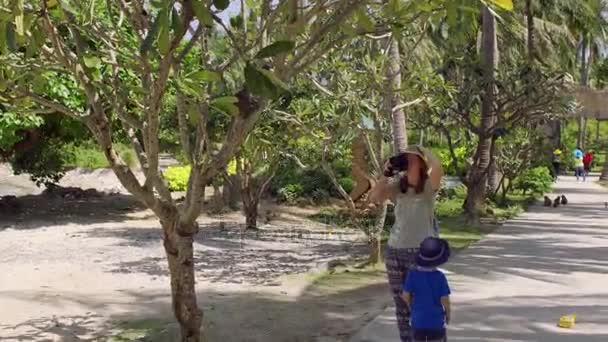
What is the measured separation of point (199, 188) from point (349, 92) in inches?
183

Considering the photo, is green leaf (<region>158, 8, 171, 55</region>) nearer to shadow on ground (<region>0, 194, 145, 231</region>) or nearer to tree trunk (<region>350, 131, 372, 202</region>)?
tree trunk (<region>350, 131, 372, 202</region>)

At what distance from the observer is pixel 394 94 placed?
9891 millimetres

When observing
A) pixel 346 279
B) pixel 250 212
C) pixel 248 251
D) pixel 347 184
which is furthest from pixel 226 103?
pixel 347 184

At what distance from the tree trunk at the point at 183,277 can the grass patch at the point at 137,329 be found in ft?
3.44

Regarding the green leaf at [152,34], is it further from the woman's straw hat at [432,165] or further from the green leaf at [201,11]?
the woman's straw hat at [432,165]

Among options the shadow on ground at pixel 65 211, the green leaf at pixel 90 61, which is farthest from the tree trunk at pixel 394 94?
the shadow on ground at pixel 65 211

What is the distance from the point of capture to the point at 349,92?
9531 millimetres

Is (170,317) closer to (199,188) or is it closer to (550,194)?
(199,188)

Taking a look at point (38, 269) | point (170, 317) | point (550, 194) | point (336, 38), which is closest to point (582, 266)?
point (170, 317)

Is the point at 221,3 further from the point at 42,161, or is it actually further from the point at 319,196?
the point at 319,196

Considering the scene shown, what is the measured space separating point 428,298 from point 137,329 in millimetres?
3332

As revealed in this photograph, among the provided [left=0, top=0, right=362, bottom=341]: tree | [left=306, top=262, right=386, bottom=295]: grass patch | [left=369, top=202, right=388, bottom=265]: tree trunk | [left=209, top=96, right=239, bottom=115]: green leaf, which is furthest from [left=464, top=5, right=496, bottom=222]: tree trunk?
[left=209, top=96, right=239, bottom=115]: green leaf

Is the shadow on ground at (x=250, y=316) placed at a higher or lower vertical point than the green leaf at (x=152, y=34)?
lower

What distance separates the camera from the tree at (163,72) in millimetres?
3670
